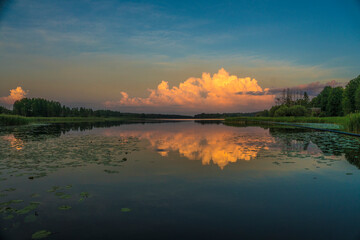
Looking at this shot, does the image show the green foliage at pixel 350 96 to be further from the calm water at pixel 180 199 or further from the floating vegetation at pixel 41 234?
the floating vegetation at pixel 41 234

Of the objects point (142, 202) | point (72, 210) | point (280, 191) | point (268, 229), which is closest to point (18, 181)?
point (72, 210)

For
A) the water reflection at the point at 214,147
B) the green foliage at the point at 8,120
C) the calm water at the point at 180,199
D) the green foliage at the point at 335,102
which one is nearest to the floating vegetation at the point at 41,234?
the calm water at the point at 180,199

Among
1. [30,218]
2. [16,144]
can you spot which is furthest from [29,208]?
[16,144]

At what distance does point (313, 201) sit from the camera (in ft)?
21.6

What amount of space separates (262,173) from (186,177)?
334 cm

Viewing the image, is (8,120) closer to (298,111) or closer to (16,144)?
(16,144)

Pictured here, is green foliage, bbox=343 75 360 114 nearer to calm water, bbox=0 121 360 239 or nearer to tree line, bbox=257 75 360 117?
tree line, bbox=257 75 360 117

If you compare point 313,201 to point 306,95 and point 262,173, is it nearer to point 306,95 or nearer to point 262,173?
point 262,173

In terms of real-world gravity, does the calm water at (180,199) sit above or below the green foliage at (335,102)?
below

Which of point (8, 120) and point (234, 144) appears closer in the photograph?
point (234, 144)

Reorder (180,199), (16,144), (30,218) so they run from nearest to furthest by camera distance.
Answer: (30,218)
(180,199)
(16,144)

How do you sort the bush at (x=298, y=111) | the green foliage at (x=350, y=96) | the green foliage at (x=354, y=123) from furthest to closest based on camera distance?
the bush at (x=298, y=111), the green foliage at (x=350, y=96), the green foliage at (x=354, y=123)

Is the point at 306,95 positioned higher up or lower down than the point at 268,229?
higher up

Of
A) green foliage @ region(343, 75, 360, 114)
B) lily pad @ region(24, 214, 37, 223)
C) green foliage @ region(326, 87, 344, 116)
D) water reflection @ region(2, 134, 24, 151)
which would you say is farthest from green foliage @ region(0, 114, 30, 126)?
green foliage @ region(326, 87, 344, 116)
